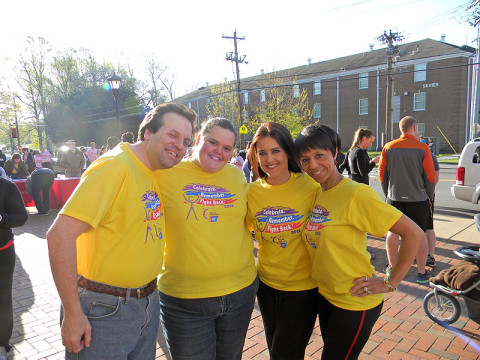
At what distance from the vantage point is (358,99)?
37.4 meters

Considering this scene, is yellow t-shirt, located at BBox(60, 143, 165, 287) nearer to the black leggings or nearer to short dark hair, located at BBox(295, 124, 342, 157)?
short dark hair, located at BBox(295, 124, 342, 157)

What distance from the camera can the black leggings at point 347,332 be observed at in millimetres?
1988

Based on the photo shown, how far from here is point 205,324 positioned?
2068 millimetres

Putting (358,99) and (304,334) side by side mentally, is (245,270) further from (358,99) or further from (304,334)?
(358,99)

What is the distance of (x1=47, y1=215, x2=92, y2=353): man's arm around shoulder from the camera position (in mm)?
1500

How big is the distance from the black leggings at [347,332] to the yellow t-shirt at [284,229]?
0.28 metres

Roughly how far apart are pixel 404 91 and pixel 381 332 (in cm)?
3575

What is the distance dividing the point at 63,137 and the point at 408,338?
43.1m

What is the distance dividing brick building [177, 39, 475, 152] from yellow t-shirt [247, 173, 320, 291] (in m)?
26.2

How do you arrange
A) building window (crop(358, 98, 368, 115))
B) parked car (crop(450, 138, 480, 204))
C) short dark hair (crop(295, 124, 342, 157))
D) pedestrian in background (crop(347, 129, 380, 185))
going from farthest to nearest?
1. building window (crop(358, 98, 368, 115))
2. parked car (crop(450, 138, 480, 204))
3. pedestrian in background (crop(347, 129, 380, 185))
4. short dark hair (crop(295, 124, 342, 157))

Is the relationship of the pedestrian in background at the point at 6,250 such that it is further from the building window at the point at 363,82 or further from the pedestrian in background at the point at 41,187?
the building window at the point at 363,82

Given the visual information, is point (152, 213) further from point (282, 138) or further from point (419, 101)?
point (419, 101)

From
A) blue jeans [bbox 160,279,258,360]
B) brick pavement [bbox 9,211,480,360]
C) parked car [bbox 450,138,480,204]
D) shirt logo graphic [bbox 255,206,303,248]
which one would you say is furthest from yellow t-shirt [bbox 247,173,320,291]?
parked car [bbox 450,138,480,204]

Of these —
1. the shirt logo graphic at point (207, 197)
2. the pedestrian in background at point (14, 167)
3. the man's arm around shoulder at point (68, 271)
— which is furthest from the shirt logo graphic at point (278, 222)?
the pedestrian in background at point (14, 167)
